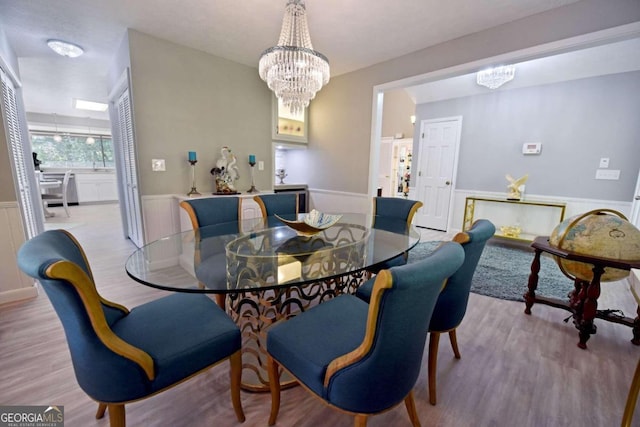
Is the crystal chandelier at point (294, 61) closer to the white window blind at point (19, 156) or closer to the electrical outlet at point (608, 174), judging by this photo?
the white window blind at point (19, 156)

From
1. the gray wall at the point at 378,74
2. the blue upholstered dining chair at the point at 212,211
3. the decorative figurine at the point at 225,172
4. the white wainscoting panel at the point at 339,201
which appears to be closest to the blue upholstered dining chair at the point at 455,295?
the blue upholstered dining chair at the point at 212,211

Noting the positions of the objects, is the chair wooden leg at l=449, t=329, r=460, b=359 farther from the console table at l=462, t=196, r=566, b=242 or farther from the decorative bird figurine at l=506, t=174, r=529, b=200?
the decorative bird figurine at l=506, t=174, r=529, b=200

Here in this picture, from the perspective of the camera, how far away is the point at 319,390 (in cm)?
90

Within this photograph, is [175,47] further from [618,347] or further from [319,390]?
[618,347]

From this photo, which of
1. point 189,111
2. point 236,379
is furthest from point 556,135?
point 189,111

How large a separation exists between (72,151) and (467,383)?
10152mm

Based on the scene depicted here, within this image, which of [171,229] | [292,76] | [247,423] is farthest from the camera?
[171,229]

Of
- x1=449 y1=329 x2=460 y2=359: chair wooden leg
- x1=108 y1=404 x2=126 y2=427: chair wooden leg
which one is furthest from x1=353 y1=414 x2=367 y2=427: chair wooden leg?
x1=449 y1=329 x2=460 y2=359: chair wooden leg

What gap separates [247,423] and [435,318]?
1.01 meters

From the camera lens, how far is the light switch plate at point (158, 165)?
2881 millimetres

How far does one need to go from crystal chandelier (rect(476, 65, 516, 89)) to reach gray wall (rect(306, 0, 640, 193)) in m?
0.82

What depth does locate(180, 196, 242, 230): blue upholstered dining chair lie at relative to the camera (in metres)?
2.09

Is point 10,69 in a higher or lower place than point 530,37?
lower

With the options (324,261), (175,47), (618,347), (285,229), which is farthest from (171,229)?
(618,347)
